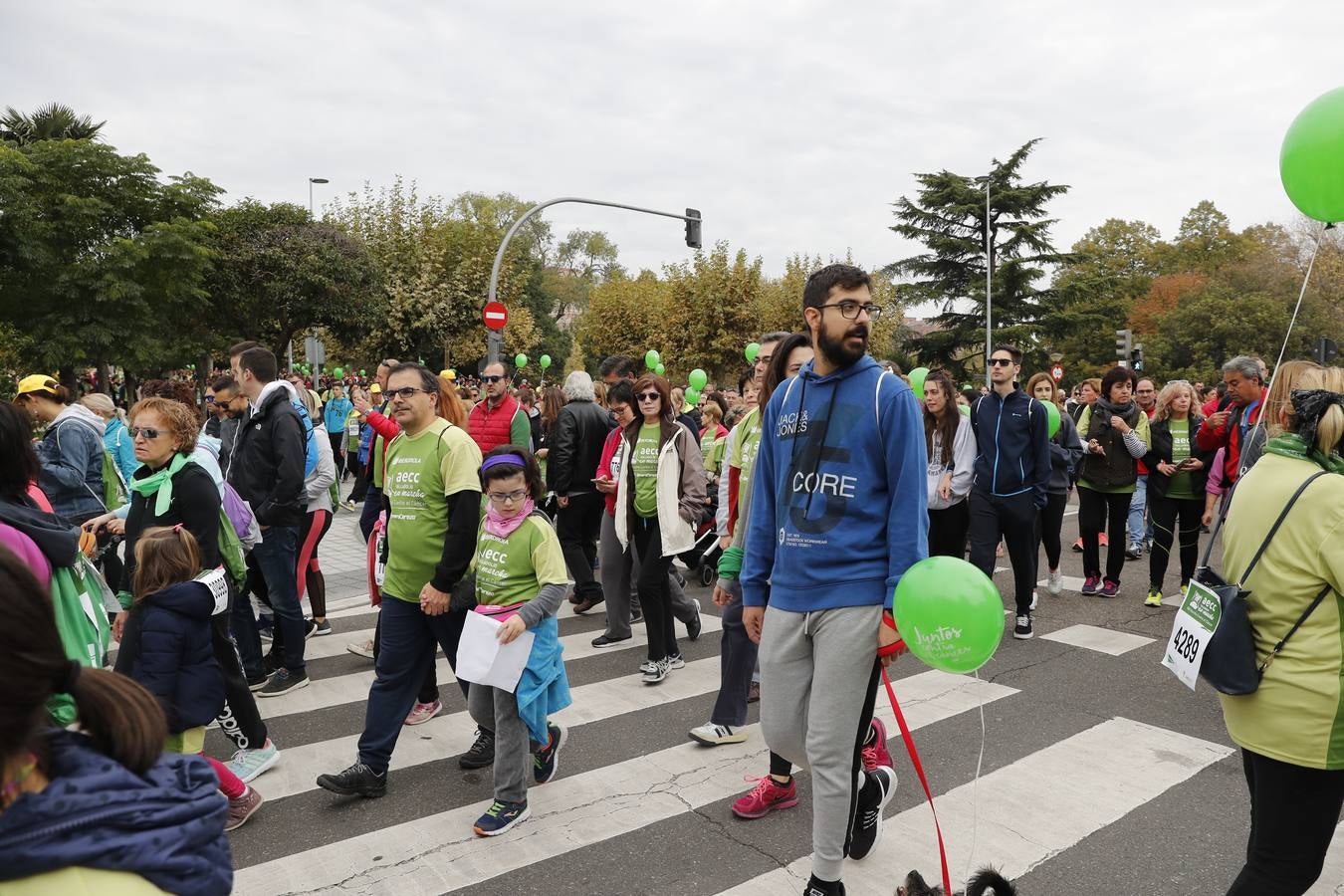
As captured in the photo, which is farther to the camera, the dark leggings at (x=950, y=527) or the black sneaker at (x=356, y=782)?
the dark leggings at (x=950, y=527)

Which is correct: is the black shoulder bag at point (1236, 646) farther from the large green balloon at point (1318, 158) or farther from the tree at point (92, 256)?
the tree at point (92, 256)

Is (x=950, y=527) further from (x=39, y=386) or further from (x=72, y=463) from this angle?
(x=39, y=386)

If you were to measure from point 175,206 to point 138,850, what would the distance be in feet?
91.9

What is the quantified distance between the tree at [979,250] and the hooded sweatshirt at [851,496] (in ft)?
135

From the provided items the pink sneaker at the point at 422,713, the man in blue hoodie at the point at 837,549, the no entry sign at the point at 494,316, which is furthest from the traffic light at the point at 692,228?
the man in blue hoodie at the point at 837,549

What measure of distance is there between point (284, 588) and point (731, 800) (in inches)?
128

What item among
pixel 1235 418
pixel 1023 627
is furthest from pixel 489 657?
pixel 1235 418

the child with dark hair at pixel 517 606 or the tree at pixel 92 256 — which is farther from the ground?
the tree at pixel 92 256

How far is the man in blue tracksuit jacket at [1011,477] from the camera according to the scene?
6785mm

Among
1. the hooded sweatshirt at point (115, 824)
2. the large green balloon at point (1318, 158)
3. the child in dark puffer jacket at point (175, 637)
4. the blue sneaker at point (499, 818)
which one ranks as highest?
the large green balloon at point (1318, 158)

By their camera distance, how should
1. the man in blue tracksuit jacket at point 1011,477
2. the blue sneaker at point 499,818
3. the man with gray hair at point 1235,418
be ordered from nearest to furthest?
the blue sneaker at point 499,818 → the man in blue tracksuit jacket at point 1011,477 → the man with gray hair at point 1235,418

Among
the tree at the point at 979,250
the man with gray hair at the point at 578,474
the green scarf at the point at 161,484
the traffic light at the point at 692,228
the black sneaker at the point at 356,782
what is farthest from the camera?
the tree at the point at 979,250

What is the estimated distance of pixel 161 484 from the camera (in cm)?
420

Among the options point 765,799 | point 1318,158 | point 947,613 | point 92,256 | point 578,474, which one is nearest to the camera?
point 947,613
